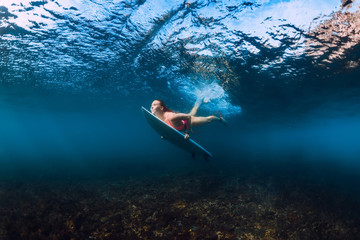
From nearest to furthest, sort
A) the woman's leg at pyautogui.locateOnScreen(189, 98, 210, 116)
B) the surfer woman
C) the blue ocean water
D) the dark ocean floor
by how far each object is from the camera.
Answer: the dark ocean floor < the surfer woman < the blue ocean water < the woman's leg at pyautogui.locateOnScreen(189, 98, 210, 116)

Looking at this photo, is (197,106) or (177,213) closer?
(177,213)

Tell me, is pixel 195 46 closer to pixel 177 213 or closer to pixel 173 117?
pixel 173 117

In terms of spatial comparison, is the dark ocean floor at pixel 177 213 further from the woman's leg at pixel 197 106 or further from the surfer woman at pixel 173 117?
the woman's leg at pixel 197 106

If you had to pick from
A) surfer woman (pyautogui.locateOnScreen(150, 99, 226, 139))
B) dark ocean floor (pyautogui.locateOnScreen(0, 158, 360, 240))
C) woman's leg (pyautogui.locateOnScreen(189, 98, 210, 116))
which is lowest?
dark ocean floor (pyautogui.locateOnScreen(0, 158, 360, 240))

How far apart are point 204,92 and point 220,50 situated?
8.80m

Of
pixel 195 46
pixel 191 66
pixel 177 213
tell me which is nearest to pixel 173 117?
pixel 177 213

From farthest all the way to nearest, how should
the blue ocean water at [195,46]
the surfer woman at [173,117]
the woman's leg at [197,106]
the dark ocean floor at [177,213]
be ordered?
1. the woman's leg at [197,106]
2. the blue ocean water at [195,46]
3. the surfer woman at [173,117]
4. the dark ocean floor at [177,213]

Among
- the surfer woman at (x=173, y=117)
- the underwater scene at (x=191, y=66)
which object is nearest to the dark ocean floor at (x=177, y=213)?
the underwater scene at (x=191, y=66)

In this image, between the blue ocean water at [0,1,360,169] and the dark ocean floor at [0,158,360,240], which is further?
the blue ocean water at [0,1,360,169]

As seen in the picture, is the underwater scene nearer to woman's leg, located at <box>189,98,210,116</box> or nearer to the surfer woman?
the surfer woman

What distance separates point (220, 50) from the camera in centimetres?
1096

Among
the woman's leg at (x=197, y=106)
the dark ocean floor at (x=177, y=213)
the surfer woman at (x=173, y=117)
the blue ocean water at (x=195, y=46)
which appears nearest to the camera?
the dark ocean floor at (x=177, y=213)

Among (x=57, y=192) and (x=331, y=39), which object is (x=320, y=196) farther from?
(x=57, y=192)

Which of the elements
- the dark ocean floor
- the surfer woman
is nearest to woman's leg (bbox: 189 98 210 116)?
the surfer woman
